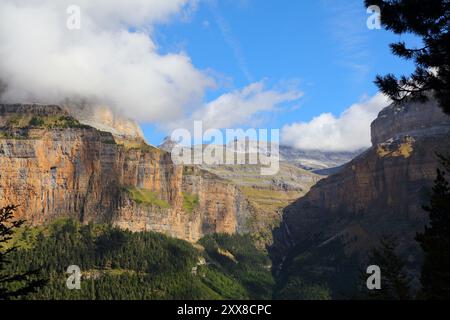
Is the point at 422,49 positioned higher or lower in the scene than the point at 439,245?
higher

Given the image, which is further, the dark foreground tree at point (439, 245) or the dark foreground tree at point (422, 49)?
the dark foreground tree at point (439, 245)

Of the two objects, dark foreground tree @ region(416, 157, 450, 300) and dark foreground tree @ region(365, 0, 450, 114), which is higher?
dark foreground tree @ region(365, 0, 450, 114)

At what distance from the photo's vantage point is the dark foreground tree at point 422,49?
98.9 feet

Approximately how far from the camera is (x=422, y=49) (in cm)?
3095

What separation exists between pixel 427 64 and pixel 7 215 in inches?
1179

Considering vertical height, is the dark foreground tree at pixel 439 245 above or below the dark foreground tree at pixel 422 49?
below

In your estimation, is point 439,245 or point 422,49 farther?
point 439,245

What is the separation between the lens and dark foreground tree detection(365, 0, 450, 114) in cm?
3014

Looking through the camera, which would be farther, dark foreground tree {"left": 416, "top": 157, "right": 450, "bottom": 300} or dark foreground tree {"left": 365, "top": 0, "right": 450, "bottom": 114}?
dark foreground tree {"left": 416, "top": 157, "right": 450, "bottom": 300}
